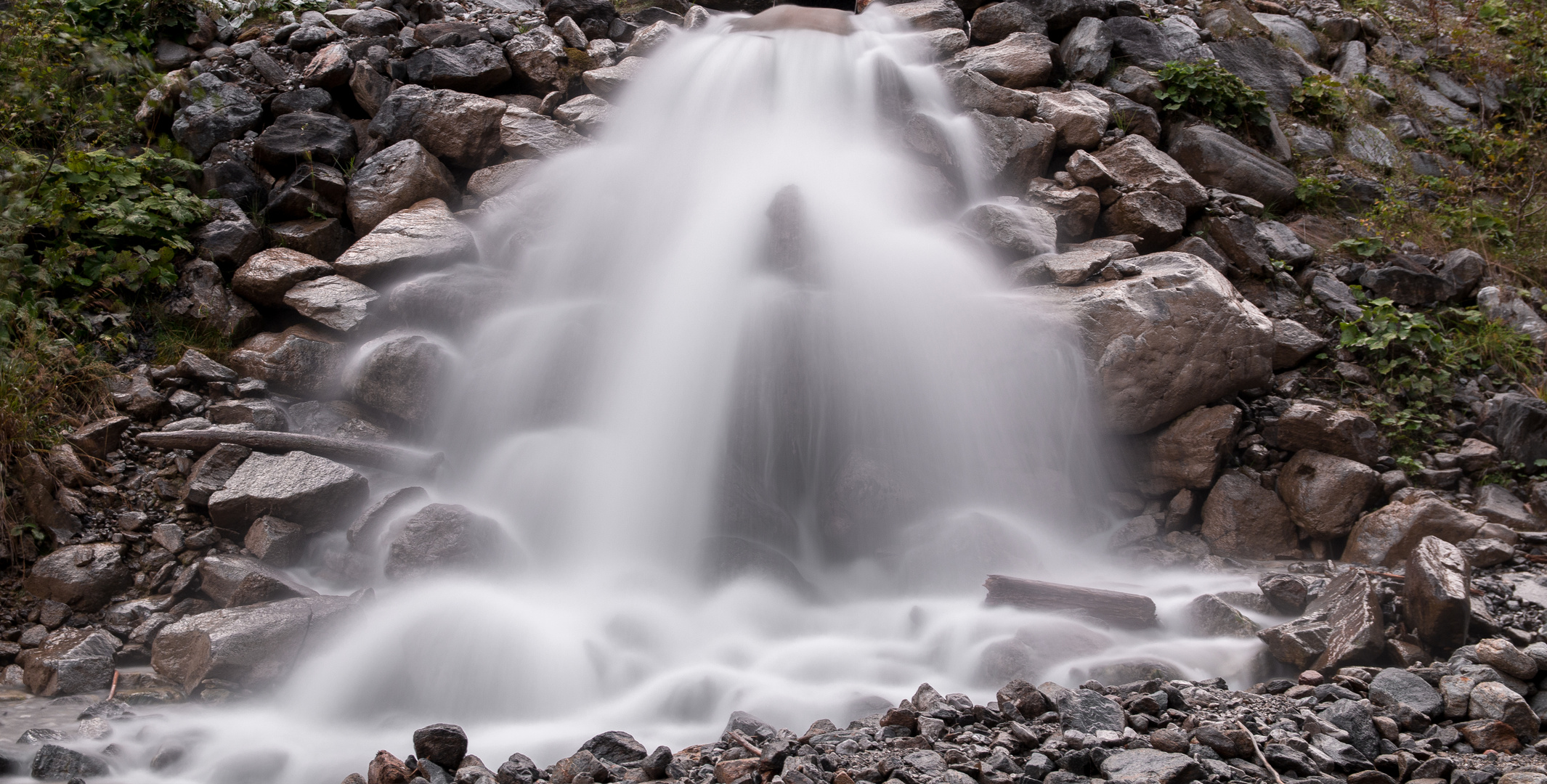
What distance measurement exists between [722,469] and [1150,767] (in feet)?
10.4

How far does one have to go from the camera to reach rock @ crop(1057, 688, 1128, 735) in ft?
9.83

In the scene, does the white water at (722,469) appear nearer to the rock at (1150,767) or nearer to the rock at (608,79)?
the rock at (608,79)

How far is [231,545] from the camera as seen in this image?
471 cm

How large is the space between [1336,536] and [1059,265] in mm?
2470

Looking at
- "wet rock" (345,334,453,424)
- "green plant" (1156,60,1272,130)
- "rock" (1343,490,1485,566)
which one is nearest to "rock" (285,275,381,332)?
"wet rock" (345,334,453,424)

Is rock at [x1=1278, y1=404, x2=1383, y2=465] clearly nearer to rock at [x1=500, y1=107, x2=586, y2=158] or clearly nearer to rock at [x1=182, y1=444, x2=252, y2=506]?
rock at [x1=500, y1=107, x2=586, y2=158]

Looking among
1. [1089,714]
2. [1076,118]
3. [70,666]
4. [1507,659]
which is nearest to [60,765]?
[70,666]

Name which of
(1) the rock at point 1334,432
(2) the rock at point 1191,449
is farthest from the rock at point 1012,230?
(1) the rock at point 1334,432

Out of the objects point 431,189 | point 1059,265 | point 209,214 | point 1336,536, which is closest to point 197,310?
point 209,214

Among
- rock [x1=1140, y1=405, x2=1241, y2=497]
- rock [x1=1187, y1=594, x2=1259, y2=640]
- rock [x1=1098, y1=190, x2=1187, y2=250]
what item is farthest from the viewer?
rock [x1=1098, y1=190, x2=1187, y2=250]

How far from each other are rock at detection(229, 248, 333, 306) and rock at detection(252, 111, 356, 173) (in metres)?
1.22

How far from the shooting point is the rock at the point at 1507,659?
316 cm

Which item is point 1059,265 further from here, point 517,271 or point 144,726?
point 144,726

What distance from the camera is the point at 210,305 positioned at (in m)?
6.14
